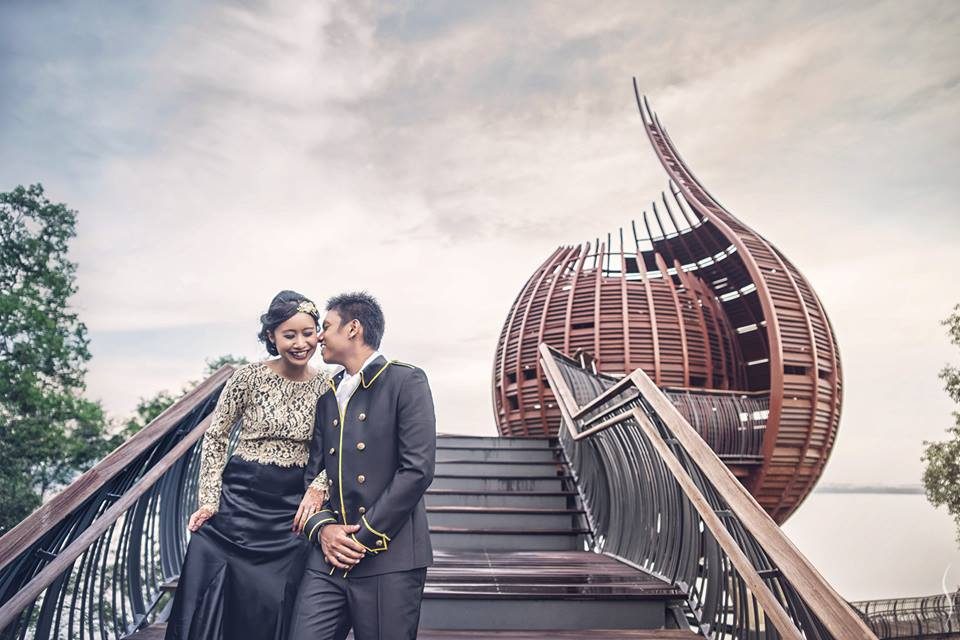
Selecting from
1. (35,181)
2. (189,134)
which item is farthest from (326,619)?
(35,181)

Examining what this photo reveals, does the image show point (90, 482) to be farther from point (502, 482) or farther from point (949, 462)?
point (949, 462)

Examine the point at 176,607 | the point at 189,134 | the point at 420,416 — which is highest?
the point at 189,134

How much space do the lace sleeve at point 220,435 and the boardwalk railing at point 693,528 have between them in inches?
67.0

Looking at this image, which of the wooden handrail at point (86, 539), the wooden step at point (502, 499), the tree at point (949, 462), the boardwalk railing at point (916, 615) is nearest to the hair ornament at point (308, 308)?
the wooden handrail at point (86, 539)

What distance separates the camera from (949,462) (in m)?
11.2

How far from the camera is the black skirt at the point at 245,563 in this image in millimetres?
1935

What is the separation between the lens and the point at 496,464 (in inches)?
232

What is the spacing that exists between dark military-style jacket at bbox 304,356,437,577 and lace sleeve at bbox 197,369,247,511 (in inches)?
16.8

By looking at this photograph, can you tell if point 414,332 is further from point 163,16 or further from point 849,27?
point 849,27

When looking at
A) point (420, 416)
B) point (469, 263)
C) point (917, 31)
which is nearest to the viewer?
point (420, 416)

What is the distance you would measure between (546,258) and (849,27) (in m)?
5.51

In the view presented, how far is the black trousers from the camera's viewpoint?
1.68m

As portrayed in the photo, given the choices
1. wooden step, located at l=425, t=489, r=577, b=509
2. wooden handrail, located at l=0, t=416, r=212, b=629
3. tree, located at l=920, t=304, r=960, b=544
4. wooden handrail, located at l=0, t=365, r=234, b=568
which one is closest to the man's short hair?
wooden handrail, located at l=0, t=365, r=234, b=568

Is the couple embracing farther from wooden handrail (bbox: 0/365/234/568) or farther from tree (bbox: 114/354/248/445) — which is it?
tree (bbox: 114/354/248/445)
